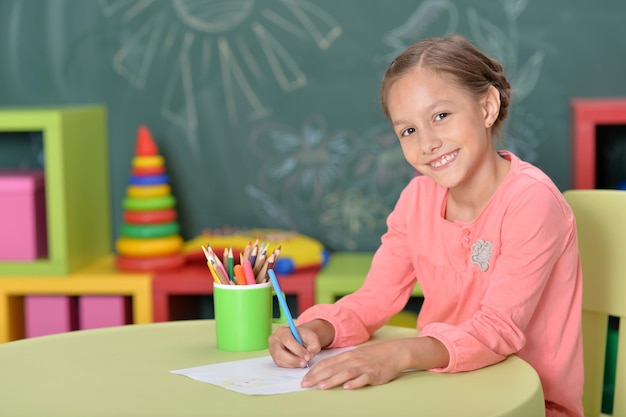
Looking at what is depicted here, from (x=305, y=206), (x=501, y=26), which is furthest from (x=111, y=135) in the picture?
(x=501, y=26)

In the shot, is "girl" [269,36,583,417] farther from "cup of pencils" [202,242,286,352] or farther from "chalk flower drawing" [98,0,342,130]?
"chalk flower drawing" [98,0,342,130]

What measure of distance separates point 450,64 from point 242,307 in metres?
0.48

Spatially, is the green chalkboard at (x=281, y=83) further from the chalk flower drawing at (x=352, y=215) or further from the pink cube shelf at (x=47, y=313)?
the pink cube shelf at (x=47, y=313)

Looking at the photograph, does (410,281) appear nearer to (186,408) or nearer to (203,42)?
(186,408)

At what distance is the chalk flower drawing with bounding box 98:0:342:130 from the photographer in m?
2.84

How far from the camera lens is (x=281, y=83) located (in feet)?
9.37

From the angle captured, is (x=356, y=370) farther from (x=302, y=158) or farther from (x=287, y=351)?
(x=302, y=158)

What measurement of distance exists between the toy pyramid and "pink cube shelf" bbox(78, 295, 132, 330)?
0.30ft

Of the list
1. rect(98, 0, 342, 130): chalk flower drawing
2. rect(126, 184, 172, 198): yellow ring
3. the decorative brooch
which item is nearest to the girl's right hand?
the decorative brooch

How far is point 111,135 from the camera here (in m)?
2.92

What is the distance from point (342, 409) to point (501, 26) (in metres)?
1.84

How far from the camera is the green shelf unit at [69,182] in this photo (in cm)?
257

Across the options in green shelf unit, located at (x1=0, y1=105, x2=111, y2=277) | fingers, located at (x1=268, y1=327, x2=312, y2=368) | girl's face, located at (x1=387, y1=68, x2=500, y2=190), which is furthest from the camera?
green shelf unit, located at (x1=0, y1=105, x2=111, y2=277)

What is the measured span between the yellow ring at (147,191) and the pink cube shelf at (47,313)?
0.33 metres
